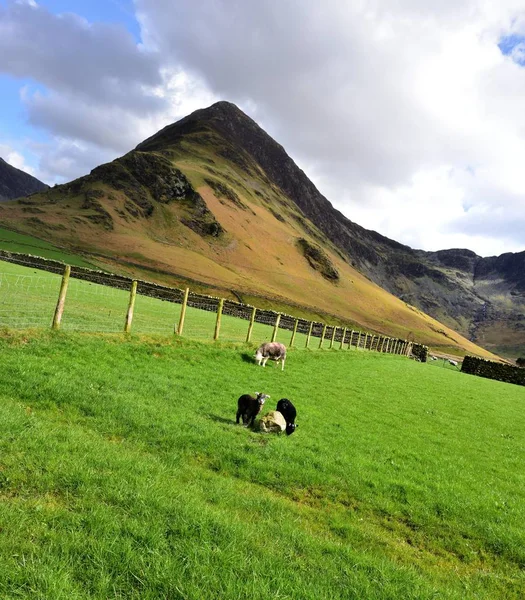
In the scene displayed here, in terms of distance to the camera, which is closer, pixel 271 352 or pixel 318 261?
pixel 271 352

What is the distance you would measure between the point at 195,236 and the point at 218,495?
113748mm

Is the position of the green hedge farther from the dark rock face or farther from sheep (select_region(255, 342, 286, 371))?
the dark rock face

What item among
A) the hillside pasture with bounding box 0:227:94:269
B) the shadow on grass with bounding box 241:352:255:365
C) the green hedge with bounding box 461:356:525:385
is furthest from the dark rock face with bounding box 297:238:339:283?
the shadow on grass with bounding box 241:352:255:365

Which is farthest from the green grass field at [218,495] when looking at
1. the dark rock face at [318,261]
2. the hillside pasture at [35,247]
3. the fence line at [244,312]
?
the dark rock face at [318,261]

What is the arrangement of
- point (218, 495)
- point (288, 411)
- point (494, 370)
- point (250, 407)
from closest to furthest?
1. point (218, 495)
2. point (250, 407)
3. point (288, 411)
4. point (494, 370)

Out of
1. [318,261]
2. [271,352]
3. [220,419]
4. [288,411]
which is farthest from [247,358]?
[318,261]

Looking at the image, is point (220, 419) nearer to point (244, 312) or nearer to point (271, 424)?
point (271, 424)

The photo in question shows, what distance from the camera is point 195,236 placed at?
381 ft

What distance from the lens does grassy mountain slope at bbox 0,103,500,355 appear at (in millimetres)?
86438

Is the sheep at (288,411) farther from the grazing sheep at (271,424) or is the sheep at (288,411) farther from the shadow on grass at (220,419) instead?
the shadow on grass at (220,419)

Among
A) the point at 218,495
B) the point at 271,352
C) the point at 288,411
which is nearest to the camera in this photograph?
the point at 218,495

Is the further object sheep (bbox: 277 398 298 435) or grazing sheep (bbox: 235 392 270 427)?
sheep (bbox: 277 398 298 435)

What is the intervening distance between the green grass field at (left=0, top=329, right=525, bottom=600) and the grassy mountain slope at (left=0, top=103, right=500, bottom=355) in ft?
220

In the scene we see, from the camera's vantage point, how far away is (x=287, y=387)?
16.3m
